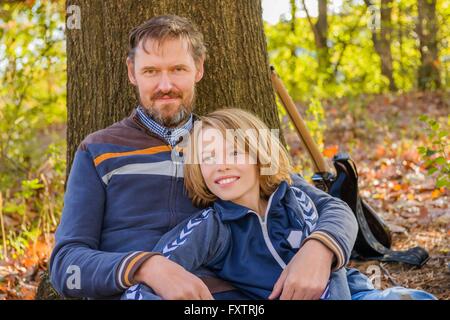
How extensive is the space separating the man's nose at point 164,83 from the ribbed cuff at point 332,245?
2.94 feet

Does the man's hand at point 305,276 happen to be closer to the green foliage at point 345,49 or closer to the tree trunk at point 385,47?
the green foliage at point 345,49

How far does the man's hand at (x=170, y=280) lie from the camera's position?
2275 mm

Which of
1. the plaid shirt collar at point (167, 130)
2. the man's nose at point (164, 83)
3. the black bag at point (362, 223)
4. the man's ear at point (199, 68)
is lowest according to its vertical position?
the black bag at point (362, 223)

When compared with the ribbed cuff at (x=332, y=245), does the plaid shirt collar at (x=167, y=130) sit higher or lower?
higher

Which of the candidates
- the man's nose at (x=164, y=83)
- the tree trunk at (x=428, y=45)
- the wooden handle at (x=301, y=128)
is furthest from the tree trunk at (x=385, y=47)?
the man's nose at (x=164, y=83)

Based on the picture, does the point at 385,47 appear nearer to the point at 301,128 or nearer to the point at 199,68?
the point at 301,128

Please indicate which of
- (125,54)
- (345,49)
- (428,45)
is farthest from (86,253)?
(345,49)

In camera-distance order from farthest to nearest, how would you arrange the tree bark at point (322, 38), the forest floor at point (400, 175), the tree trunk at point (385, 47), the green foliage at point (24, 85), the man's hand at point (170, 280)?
the tree trunk at point (385, 47), the tree bark at point (322, 38), the green foliage at point (24, 85), the forest floor at point (400, 175), the man's hand at point (170, 280)

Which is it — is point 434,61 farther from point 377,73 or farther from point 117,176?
point 117,176

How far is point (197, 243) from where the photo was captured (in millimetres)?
2475

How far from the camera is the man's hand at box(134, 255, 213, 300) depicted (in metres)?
2.28

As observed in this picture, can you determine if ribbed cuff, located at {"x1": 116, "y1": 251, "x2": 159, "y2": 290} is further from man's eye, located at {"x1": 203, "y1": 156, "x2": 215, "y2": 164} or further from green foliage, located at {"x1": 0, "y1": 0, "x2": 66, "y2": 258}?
green foliage, located at {"x1": 0, "y1": 0, "x2": 66, "y2": 258}

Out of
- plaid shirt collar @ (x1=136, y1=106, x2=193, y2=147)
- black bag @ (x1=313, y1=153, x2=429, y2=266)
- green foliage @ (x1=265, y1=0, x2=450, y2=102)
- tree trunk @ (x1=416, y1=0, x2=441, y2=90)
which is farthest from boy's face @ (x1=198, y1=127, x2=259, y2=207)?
→ tree trunk @ (x1=416, y1=0, x2=441, y2=90)
